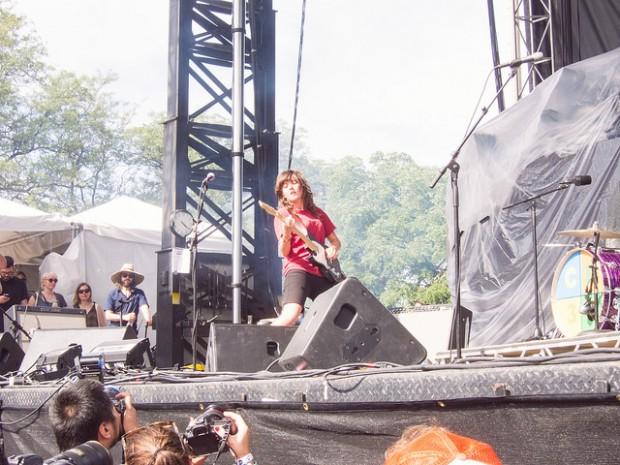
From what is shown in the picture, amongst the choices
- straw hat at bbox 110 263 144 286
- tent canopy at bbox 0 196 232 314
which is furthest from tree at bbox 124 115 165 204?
straw hat at bbox 110 263 144 286

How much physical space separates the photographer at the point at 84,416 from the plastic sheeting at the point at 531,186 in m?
5.78

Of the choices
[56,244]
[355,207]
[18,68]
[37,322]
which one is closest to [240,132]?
[37,322]

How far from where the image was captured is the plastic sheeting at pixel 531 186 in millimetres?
7934

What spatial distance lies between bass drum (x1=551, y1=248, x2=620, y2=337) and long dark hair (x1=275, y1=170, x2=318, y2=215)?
2934mm

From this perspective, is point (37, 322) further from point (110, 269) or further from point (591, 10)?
point (591, 10)

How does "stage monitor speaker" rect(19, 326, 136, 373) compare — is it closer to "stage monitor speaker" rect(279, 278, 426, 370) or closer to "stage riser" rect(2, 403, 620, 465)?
"stage riser" rect(2, 403, 620, 465)

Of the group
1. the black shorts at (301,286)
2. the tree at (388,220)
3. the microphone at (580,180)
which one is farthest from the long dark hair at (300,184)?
the tree at (388,220)

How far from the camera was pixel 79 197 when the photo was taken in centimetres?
3819

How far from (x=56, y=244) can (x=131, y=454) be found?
12.4 meters

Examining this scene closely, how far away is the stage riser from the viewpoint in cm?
229

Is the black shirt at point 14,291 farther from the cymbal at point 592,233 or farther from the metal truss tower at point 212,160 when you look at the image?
the cymbal at point 592,233

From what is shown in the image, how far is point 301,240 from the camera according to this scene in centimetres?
561

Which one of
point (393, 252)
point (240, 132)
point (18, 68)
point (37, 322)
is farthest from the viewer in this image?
point (393, 252)

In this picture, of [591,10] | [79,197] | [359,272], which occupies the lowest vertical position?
[359,272]
